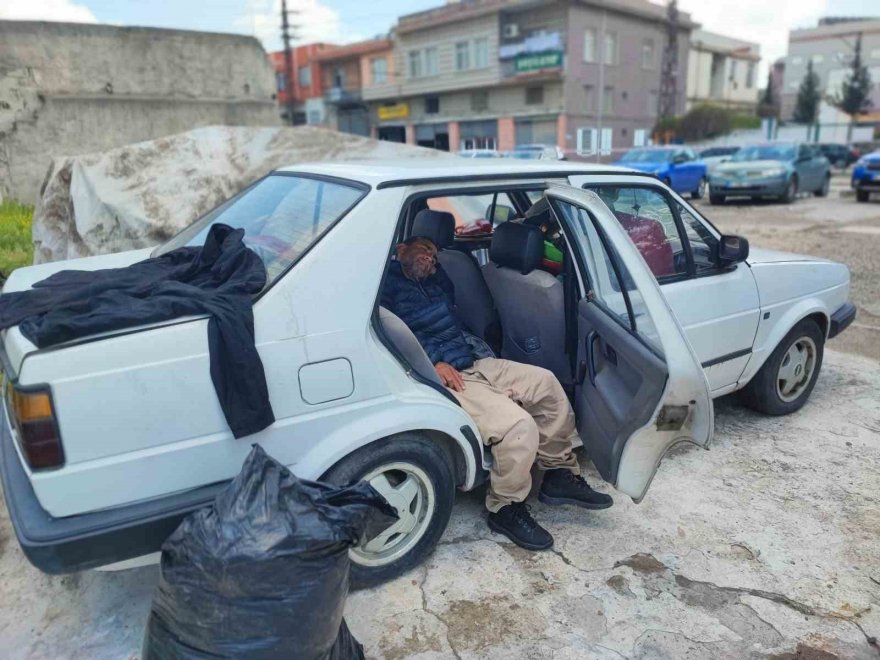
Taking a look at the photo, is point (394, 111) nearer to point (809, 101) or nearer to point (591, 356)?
point (809, 101)

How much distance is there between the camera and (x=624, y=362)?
2.89 m

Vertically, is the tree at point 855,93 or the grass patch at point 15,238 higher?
the tree at point 855,93

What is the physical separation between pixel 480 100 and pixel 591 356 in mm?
42335

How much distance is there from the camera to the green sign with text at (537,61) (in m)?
38.2

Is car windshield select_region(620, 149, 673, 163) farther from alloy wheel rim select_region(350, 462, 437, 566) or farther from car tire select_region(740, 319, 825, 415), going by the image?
alloy wheel rim select_region(350, 462, 437, 566)

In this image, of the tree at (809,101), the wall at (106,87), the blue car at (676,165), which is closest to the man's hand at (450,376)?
the wall at (106,87)

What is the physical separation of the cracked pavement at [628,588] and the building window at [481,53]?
42.1 meters

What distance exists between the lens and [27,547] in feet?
6.82

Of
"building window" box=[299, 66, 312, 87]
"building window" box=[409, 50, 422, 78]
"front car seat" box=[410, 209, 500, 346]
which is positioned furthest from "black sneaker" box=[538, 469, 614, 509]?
"building window" box=[299, 66, 312, 87]

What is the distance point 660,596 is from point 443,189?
6.49 feet

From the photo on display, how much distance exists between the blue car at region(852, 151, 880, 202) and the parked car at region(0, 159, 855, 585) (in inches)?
625

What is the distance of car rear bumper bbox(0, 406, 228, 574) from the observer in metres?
2.10

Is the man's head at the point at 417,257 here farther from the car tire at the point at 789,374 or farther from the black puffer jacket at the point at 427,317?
the car tire at the point at 789,374

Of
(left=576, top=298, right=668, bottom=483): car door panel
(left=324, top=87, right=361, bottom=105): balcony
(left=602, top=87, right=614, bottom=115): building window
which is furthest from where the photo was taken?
(left=324, top=87, right=361, bottom=105): balcony
